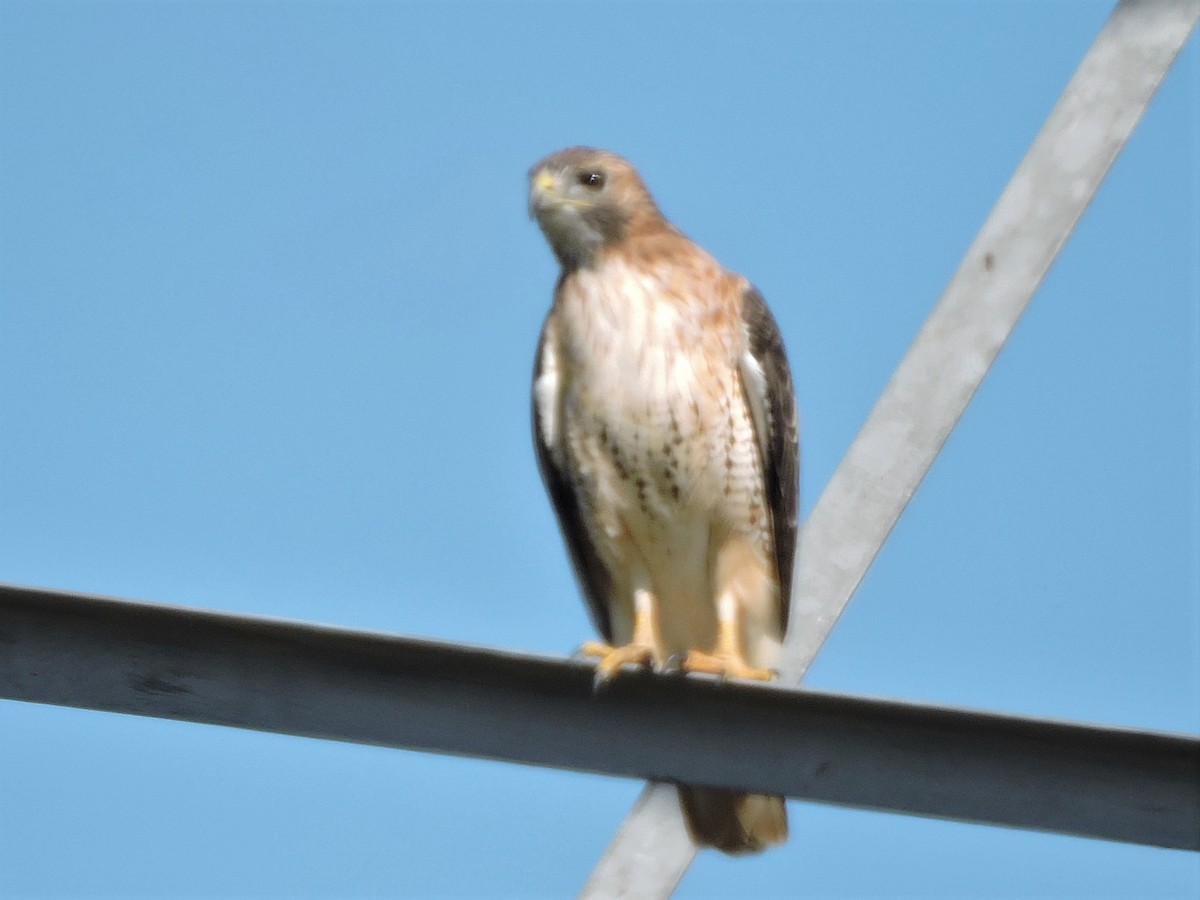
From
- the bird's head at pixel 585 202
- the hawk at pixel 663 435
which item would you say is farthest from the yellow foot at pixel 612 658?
the bird's head at pixel 585 202

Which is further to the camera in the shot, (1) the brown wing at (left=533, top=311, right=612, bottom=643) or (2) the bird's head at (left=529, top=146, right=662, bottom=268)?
(2) the bird's head at (left=529, top=146, right=662, bottom=268)

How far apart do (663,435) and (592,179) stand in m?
0.98

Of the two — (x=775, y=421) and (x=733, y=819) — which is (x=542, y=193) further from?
(x=733, y=819)

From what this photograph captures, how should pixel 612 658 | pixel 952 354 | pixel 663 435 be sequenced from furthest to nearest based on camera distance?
pixel 663 435, pixel 952 354, pixel 612 658

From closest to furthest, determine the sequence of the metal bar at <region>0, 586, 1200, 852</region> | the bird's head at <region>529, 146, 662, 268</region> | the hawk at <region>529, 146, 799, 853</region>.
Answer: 1. the metal bar at <region>0, 586, 1200, 852</region>
2. the hawk at <region>529, 146, 799, 853</region>
3. the bird's head at <region>529, 146, 662, 268</region>

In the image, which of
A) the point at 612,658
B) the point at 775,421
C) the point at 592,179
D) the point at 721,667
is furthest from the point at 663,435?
the point at 612,658

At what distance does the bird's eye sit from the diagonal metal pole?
144 centimetres

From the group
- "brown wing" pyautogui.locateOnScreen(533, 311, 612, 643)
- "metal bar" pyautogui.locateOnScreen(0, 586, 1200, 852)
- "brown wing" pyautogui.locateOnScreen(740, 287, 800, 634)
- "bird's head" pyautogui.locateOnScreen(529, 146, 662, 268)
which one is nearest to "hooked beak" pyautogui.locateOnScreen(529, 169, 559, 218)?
"bird's head" pyautogui.locateOnScreen(529, 146, 662, 268)

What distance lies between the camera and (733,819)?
14.2ft

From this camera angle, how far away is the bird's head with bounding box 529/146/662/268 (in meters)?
5.27

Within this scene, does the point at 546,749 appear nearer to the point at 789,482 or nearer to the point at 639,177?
the point at 789,482

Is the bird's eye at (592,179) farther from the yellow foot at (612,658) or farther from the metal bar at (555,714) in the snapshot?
the metal bar at (555,714)

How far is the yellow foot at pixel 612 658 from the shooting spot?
2734mm

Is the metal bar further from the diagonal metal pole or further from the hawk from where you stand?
the hawk
